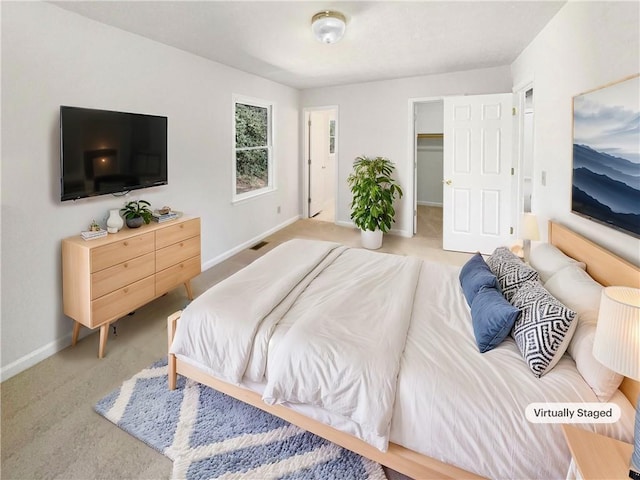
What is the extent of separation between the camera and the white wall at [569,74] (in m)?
1.74

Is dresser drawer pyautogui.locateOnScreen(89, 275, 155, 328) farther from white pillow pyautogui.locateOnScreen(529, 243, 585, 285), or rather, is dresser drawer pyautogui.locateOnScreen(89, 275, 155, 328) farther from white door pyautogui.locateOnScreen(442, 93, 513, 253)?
white door pyautogui.locateOnScreen(442, 93, 513, 253)

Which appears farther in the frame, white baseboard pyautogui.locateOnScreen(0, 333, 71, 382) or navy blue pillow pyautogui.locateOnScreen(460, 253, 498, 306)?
white baseboard pyautogui.locateOnScreen(0, 333, 71, 382)

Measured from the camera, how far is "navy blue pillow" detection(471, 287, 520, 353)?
1.53 meters

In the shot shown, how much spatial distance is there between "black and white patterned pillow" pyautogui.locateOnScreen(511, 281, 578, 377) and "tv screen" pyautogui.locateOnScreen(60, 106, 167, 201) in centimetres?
291

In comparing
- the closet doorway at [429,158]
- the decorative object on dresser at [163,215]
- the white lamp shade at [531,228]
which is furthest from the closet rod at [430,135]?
the decorative object on dresser at [163,215]

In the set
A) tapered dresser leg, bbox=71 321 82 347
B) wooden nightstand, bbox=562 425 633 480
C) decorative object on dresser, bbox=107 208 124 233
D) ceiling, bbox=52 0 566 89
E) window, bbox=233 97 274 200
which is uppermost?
ceiling, bbox=52 0 566 89

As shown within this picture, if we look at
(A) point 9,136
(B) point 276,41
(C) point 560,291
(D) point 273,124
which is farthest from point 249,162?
(C) point 560,291

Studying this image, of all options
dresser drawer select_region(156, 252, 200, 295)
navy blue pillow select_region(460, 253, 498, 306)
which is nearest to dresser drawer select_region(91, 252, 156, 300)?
dresser drawer select_region(156, 252, 200, 295)

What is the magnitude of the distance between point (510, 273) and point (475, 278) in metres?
0.21

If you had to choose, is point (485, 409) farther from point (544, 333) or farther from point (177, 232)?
point (177, 232)

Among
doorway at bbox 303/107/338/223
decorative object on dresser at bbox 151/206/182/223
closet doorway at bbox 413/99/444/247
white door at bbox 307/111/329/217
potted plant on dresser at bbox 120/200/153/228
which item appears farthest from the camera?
closet doorway at bbox 413/99/444/247

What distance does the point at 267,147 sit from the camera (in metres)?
5.48

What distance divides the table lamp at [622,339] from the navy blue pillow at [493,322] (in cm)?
41

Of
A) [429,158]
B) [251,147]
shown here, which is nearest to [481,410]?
[251,147]
